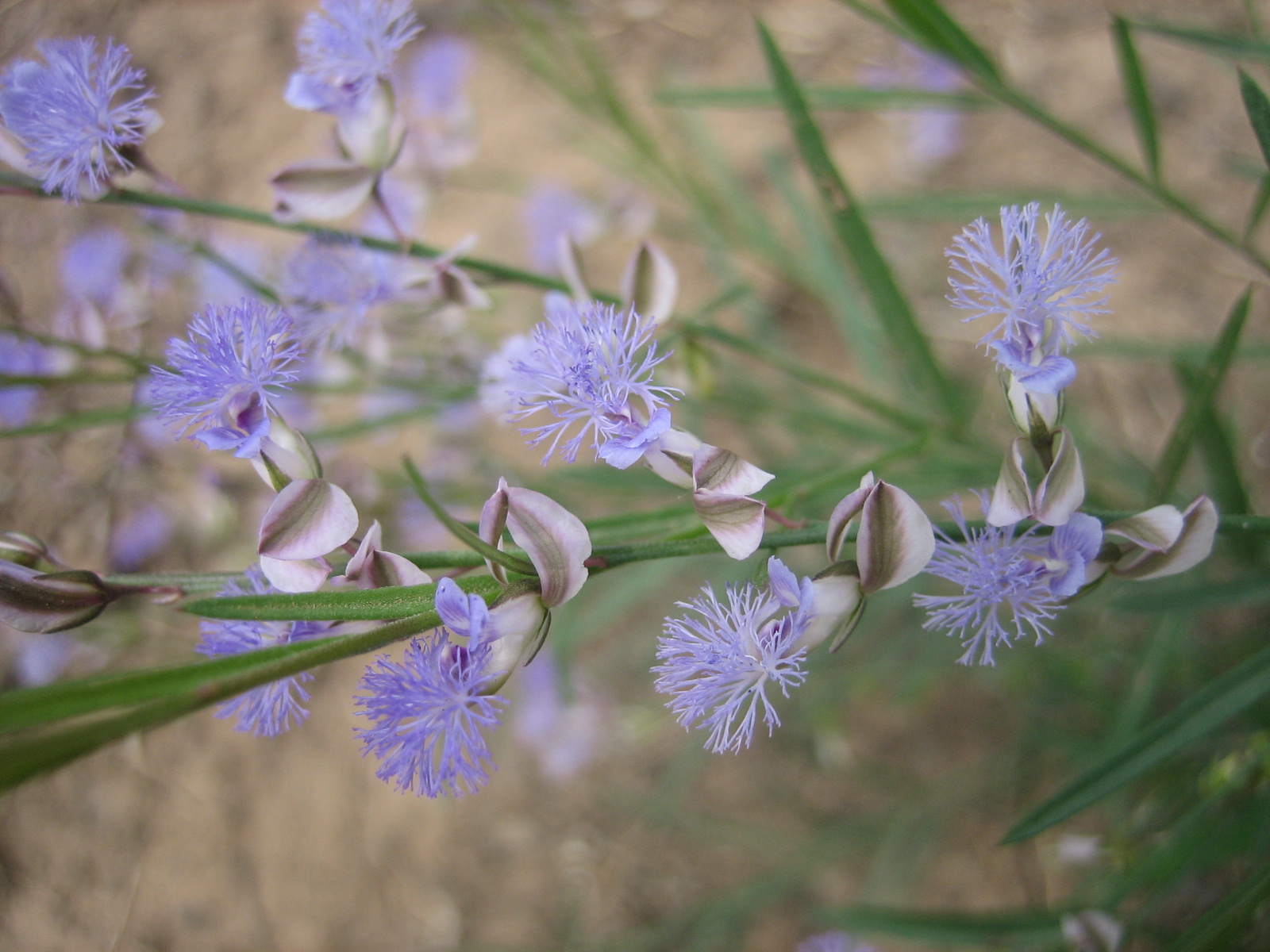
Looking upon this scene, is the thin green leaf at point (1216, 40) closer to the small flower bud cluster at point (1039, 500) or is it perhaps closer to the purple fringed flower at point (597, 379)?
the small flower bud cluster at point (1039, 500)

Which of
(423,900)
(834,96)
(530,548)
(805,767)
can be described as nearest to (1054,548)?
(530,548)

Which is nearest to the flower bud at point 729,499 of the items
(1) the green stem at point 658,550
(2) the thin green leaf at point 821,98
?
(1) the green stem at point 658,550

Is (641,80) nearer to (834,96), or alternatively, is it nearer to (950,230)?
(950,230)

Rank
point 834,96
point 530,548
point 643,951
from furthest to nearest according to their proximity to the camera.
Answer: point 643,951, point 834,96, point 530,548

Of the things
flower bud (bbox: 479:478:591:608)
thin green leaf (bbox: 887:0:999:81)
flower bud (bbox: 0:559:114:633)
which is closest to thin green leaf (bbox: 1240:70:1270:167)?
thin green leaf (bbox: 887:0:999:81)

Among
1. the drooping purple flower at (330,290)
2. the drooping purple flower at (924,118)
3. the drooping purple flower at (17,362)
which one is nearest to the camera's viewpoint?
the drooping purple flower at (330,290)

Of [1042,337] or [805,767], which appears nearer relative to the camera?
[1042,337]

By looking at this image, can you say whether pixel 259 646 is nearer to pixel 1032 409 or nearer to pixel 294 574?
pixel 294 574
